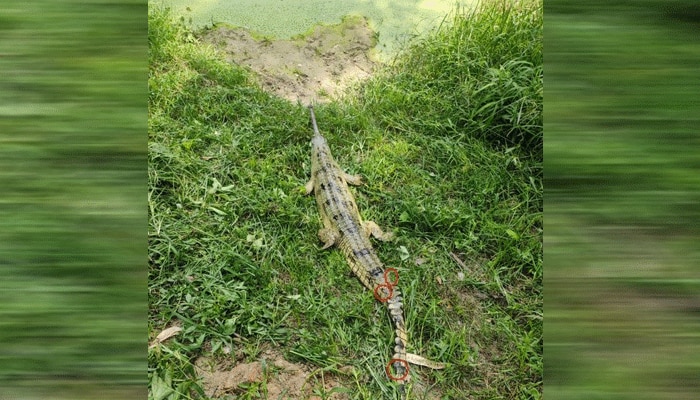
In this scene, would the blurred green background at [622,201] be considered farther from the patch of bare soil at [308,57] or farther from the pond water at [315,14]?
the pond water at [315,14]

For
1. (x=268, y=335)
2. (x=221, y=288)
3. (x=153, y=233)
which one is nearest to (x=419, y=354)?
(x=268, y=335)

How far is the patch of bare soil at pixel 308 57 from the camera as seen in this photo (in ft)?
14.8

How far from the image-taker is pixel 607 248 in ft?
3.35

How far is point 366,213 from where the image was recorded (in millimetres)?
3645

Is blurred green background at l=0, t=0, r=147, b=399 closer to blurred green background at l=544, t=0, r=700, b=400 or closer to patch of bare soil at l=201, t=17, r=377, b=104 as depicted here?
blurred green background at l=544, t=0, r=700, b=400

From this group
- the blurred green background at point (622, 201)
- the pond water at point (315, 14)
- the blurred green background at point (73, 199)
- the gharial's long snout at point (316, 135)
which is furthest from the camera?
the pond water at point (315, 14)

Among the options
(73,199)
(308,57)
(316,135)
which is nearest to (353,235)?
(316,135)

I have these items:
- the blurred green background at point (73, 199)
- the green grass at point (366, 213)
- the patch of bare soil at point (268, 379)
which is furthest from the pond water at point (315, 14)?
the blurred green background at point (73, 199)

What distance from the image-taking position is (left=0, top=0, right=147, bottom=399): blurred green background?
1.15 m

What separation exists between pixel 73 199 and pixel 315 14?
423cm

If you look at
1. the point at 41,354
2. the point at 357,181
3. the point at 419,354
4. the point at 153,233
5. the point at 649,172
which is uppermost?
the point at 649,172

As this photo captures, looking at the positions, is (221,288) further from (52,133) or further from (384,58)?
(384,58)

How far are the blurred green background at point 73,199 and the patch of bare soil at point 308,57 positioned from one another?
127 inches

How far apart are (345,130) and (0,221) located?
3.11 m
